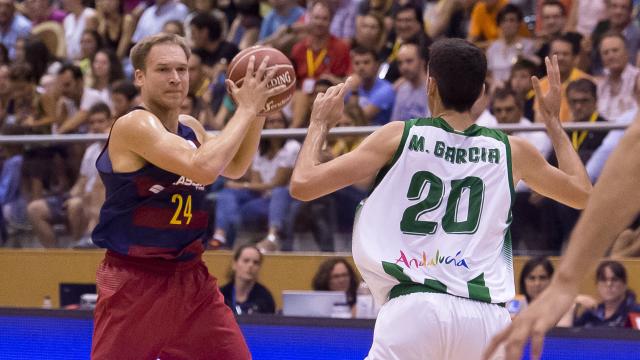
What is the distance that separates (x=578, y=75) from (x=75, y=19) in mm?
6530

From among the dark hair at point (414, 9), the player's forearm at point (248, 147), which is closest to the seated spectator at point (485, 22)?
the dark hair at point (414, 9)

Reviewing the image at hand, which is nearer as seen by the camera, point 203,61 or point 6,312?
point 6,312

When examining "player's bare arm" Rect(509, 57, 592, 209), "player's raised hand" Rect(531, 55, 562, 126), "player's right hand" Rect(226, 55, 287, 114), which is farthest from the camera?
"player's right hand" Rect(226, 55, 287, 114)

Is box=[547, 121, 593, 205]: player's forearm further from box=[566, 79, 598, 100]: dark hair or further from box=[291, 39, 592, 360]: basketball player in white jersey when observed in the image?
box=[566, 79, 598, 100]: dark hair

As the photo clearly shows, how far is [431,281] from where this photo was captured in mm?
3850

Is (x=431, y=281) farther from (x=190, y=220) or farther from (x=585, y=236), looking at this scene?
(x=585, y=236)

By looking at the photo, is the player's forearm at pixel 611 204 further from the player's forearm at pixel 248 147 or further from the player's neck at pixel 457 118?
the player's forearm at pixel 248 147

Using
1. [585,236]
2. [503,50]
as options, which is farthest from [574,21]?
[585,236]

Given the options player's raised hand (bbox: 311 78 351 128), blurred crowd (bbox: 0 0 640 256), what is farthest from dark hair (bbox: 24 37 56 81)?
player's raised hand (bbox: 311 78 351 128)

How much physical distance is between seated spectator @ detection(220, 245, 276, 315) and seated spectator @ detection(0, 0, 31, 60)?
624 centimetres

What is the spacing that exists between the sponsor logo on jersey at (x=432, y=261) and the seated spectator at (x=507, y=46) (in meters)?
5.51

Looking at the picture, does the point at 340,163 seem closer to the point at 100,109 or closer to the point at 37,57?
the point at 100,109

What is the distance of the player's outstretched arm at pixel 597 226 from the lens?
208cm

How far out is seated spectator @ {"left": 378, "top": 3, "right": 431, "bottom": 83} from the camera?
9.61 m
